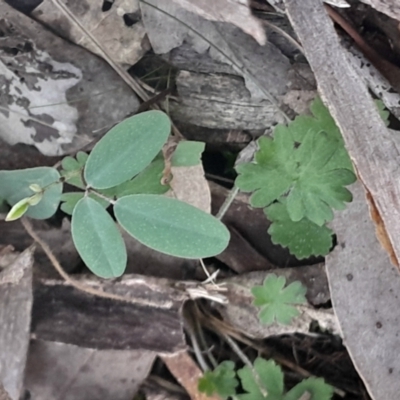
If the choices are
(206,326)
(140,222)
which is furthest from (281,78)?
(206,326)

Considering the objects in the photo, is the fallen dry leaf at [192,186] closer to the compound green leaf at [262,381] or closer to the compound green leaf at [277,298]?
the compound green leaf at [277,298]

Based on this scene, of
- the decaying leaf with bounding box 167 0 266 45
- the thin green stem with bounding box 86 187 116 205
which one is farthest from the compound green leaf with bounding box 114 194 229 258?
the decaying leaf with bounding box 167 0 266 45

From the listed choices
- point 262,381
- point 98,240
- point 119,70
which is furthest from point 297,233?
point 119,70

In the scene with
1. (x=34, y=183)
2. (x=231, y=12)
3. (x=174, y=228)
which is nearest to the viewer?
(x=231, y=12)

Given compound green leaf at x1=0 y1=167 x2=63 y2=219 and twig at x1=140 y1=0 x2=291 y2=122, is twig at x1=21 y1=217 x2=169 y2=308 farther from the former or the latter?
twig at x1=140 y1=0 x2=291 y2=122

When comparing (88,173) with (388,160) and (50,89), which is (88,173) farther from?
(388,160)

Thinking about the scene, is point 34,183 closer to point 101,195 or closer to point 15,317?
point 101,195
